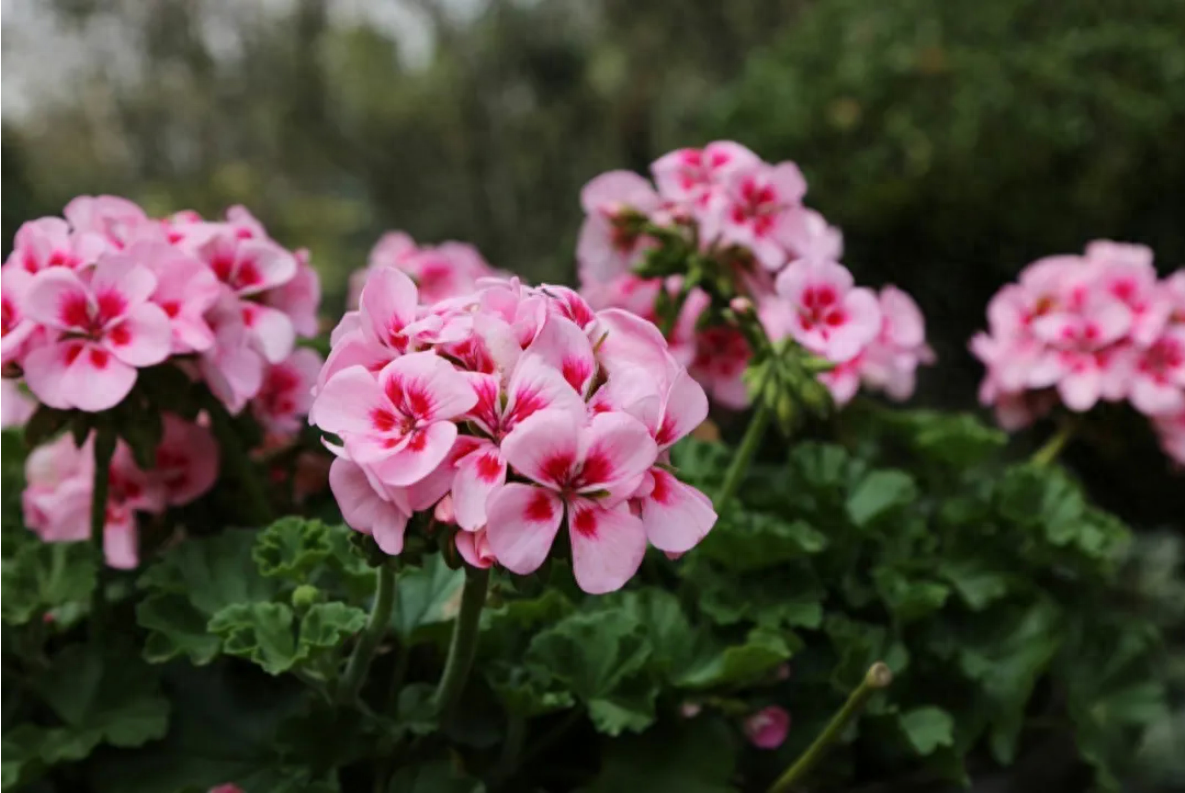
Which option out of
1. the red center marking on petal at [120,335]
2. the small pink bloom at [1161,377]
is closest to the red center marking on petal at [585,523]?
the red center marking on petal at [120,335]

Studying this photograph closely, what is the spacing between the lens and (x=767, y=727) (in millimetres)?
1013

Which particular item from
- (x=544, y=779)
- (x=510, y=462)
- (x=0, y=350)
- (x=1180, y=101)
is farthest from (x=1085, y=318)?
(x=1180, y=101)

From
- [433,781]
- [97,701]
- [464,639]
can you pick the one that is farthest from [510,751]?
[97,701]

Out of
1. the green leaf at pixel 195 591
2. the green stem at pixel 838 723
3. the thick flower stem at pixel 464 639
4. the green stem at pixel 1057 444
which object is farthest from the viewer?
the green stem at pixel 1057 444

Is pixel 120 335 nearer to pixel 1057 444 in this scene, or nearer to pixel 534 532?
pixel 534 532

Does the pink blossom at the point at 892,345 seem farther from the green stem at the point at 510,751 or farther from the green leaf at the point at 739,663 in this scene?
the green stem at the point at 510,751

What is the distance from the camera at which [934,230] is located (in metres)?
2.46

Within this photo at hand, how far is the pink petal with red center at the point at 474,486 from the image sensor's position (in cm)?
59

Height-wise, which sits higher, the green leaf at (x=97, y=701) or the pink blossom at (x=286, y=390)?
the pink blossom at (x=286, y=390)

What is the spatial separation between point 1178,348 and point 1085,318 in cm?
11

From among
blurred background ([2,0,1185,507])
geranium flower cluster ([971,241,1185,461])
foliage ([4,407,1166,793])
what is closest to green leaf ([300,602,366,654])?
foliage ([4,407,1166,793])

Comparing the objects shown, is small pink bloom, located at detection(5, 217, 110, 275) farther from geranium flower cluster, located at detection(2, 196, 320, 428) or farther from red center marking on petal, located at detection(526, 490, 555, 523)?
red center marking on petal, located at detection(526, 490, 555, 523)

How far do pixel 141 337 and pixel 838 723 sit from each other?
0.63 meters

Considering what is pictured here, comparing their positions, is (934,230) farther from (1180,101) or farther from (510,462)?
(510,462)
